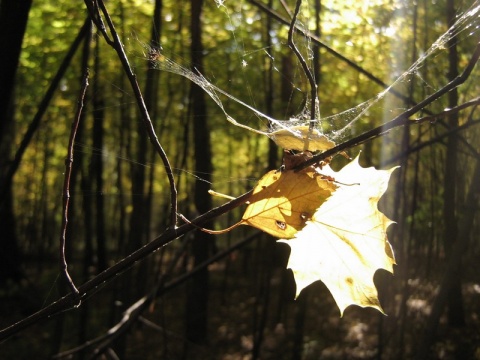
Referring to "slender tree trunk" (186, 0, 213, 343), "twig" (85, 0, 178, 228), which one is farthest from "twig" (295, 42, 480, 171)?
"slender tree trunk" (186, 0, 213, 343)

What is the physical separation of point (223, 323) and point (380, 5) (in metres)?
6.43

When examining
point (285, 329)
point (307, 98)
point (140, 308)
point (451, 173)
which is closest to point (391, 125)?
point (307, 98)

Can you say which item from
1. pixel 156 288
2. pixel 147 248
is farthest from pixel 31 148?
pixel 147 248

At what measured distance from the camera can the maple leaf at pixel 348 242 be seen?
31.4 inches

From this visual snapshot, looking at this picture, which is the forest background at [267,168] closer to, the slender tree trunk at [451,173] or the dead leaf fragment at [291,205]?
the slender tree trunk at [451,173]

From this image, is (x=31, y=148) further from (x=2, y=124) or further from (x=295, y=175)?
(x=295, y=175)

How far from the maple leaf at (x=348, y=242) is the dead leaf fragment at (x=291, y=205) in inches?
1.8

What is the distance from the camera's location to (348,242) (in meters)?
0.81

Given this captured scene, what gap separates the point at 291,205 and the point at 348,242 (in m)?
0.15

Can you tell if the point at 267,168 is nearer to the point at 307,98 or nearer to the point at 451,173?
the point at 451,173

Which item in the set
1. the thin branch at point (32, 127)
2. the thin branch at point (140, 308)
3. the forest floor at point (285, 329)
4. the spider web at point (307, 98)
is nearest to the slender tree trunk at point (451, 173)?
the forest floor at point (285, 329)

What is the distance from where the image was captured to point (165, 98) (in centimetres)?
1250

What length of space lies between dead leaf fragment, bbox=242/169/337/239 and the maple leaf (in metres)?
0.04

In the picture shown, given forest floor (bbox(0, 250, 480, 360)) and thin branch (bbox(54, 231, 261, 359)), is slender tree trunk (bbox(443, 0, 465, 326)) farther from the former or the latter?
thin branch (bbox(54, 231, 261, 359))
